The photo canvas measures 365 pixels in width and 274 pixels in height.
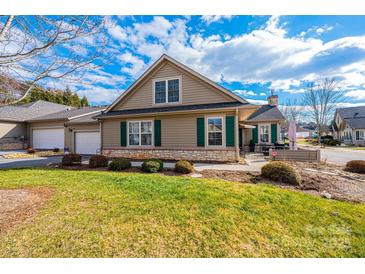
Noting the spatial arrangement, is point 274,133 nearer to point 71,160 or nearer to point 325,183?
point 325,183

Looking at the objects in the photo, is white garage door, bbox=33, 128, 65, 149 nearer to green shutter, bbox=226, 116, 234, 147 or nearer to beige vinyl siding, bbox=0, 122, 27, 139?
beige vinyl siding, bbox=0, 122, 27, 139

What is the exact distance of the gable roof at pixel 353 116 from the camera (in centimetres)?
2961

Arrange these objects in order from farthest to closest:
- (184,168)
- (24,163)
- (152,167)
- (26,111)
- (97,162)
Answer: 1. (26,111)
2. (24,163)
3. (97,162)
4. (152,167)
5. (184,168)

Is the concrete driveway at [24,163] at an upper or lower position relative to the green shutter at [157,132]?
lower

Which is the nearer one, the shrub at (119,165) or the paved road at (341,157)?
the shrub at (119,165)

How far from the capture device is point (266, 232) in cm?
326

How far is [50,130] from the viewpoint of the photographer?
1925cm

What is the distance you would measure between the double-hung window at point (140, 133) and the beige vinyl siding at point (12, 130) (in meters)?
17.3

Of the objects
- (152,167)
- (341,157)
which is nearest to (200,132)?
(152,167)

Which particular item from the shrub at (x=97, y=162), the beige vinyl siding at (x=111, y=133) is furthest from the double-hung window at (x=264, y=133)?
the shrub at (x=97, y=162)

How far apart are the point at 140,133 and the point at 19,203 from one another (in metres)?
8.12

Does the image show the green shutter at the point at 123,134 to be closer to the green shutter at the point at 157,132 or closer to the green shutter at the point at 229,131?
the green shutter at the point at 157,132
